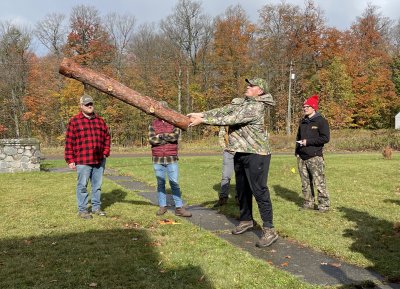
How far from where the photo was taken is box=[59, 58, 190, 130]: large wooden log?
621 centimetres

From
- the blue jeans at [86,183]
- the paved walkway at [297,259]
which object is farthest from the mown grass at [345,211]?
the blue jeans at [86,183]

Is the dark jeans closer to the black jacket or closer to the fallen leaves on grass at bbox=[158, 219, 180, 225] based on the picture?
the fallen leaves on grass at bbox=[158, 219, 180, 225]

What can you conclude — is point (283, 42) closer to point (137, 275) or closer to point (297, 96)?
point (297, 96)

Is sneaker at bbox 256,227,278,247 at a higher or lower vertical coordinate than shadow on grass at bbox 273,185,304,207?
higher

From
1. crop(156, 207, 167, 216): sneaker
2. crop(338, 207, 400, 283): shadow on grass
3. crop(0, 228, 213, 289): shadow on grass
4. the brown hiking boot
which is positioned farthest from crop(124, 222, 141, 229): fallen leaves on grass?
the brown hiking boot

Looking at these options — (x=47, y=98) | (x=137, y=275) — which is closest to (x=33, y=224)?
(x=137, y=275)

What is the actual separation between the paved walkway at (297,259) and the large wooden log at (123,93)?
195 cm

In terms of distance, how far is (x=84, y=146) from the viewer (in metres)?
7.25

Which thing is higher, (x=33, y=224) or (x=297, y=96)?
(x=297, y=96)

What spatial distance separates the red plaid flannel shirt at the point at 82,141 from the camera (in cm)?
725

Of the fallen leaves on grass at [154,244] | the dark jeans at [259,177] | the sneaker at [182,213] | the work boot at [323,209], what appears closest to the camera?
the fallen leaves on grass at [154,244]

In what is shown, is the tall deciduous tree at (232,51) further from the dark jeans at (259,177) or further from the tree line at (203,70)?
the dark jeans at (259,177)

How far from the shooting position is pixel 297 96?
4281 centimetres

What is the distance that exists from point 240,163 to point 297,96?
126 feet
